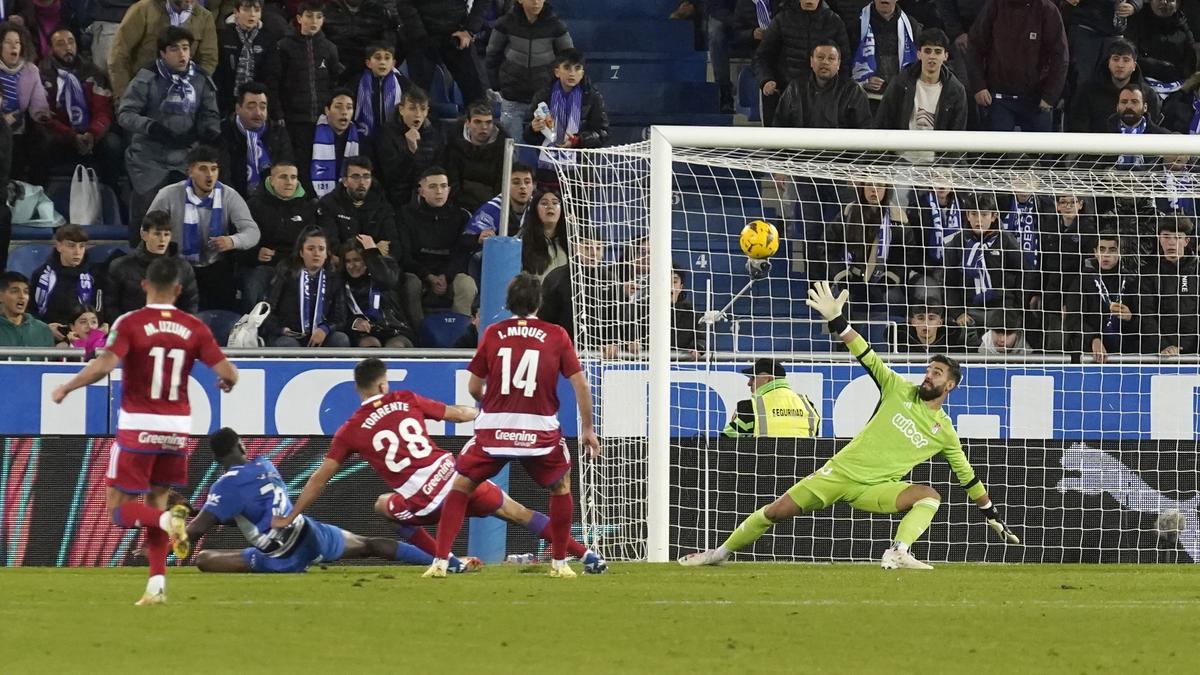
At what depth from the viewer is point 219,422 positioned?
45.6 ft

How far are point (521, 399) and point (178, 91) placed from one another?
6705 millimetres

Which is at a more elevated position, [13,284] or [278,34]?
[278,34]

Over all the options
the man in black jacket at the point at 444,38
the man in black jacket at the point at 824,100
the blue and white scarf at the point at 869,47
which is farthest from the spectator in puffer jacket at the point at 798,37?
the man in black jacket at the point at 444,38

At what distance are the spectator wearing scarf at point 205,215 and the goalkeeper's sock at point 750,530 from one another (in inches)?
193

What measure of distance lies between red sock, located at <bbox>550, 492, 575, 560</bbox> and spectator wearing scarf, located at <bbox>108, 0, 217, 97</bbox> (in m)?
7.31

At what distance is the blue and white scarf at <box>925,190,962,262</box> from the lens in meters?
→ 14.8

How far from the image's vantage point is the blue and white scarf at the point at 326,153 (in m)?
16.2

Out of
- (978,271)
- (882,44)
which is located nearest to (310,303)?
(978,271)

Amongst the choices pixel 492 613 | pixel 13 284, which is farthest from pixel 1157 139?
pixel 13 284

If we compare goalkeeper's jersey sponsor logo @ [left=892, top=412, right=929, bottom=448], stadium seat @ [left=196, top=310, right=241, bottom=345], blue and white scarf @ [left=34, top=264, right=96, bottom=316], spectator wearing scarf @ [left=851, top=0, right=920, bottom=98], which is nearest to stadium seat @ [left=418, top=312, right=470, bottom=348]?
stadium seat @ [left=196, top=310, right=241, bottom=345]

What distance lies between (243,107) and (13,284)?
267 centimetres

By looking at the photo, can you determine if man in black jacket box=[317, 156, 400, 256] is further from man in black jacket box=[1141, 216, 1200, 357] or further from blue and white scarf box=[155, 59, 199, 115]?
man in black jacket box=[1141, 216, 1200, 357]

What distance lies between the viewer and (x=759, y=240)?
13.4 m

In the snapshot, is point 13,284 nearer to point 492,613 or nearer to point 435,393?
point 435,393
